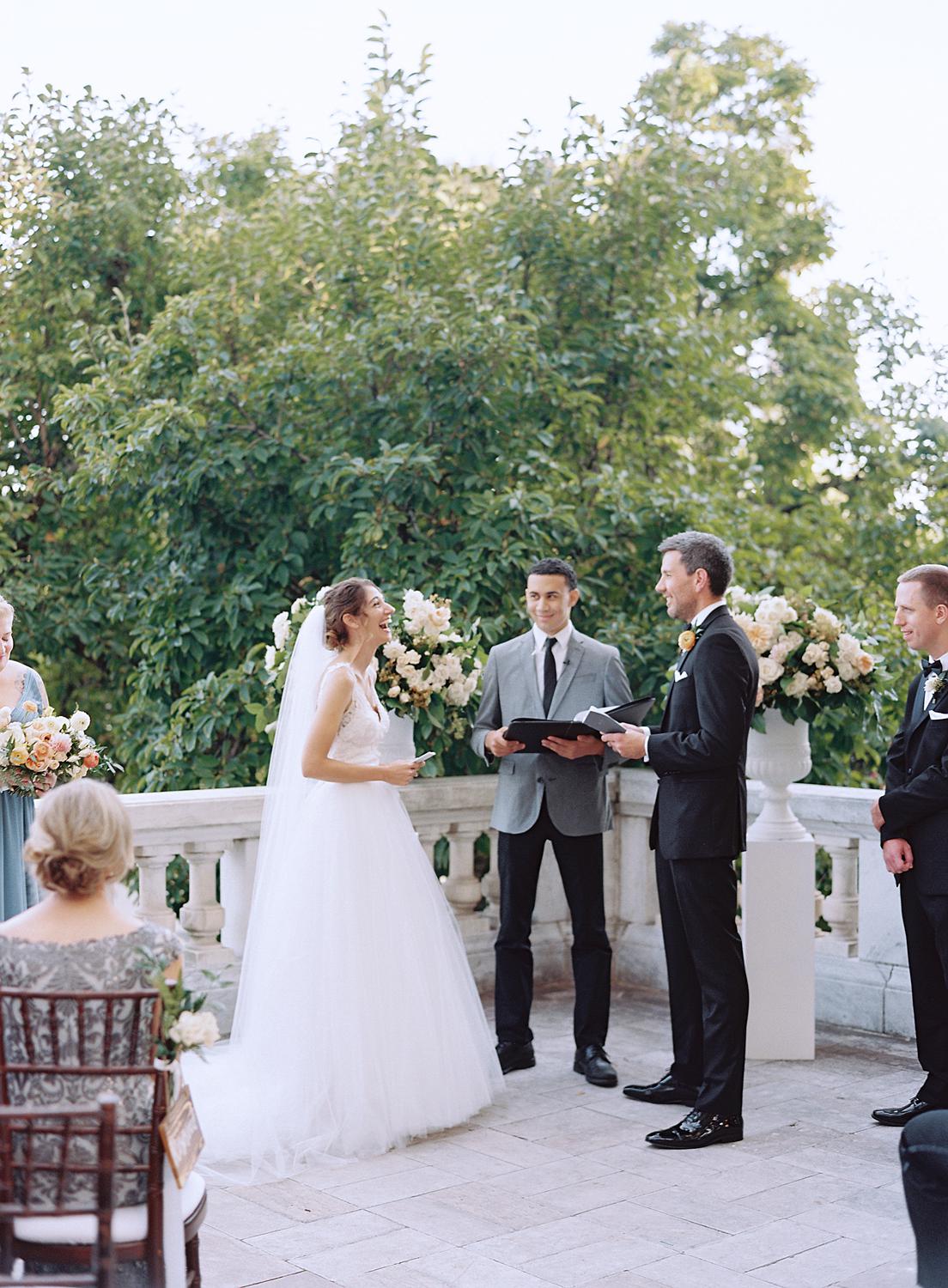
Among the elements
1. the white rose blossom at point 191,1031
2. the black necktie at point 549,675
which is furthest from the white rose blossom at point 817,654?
the white rose blossom at point 191,1031

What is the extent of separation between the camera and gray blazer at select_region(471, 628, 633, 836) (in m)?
5.79

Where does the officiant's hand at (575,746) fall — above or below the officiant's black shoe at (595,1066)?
above

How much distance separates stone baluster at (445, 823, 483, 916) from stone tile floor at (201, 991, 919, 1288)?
1414 millimetres

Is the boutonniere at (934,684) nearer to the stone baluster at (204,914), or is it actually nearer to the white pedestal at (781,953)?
the white pedestal at (781,953)

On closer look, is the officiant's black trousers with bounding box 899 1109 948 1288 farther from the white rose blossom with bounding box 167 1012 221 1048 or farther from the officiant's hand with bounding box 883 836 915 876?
the officiant's hand with bounding box 883 836 915 876

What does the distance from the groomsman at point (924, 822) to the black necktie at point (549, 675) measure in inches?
52.8

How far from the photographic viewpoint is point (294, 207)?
9.68m

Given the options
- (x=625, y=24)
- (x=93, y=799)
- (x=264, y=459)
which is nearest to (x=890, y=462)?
(x=625, y=24)

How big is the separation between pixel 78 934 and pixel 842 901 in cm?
436

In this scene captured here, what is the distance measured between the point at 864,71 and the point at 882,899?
865 centimetres

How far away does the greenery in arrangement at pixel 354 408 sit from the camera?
327 inches

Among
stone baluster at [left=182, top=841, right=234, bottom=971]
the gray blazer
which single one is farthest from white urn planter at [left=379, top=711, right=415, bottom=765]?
stone baluster at [left=182, top=841, right=234, bottom=971]

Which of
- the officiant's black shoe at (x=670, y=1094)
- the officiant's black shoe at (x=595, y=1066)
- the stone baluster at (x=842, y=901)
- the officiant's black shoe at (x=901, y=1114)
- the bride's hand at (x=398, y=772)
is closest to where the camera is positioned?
the officiant's black shoe at (x=901, y=1114)

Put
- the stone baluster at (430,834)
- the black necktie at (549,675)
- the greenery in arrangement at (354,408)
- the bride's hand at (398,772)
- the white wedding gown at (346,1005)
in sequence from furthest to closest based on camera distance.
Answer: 1. the greenery in arrangement at (354,408)
2. the stone baluster at (430,834)
3. the black necktie at (549,675)
4. the bride's hand at (398,772)
5. the white wedding gown at (346,1005)
